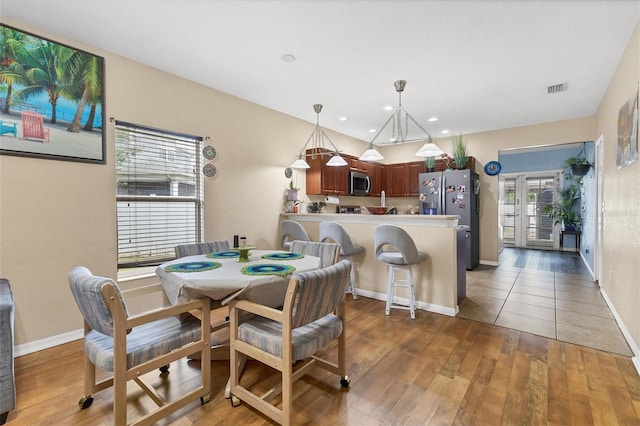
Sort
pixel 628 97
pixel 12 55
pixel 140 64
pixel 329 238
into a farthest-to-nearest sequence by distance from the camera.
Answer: pixel 329 238, pixel 140 64, pixel 628 97, pixel 12 55

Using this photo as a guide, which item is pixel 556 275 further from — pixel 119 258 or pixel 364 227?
pixel 119 258

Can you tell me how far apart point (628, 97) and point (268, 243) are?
4241mm

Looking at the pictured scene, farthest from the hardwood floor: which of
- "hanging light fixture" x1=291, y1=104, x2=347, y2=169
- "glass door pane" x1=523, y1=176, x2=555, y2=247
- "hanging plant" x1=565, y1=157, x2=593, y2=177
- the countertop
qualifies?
"glass door pane" x1=523, y1=176, x2=555, y2=247

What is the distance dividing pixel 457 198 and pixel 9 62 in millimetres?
5877

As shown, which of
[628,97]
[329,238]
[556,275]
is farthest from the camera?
[556,275]

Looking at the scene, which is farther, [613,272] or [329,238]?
[329,238]

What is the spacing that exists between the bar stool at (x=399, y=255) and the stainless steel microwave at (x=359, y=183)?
2.63 m

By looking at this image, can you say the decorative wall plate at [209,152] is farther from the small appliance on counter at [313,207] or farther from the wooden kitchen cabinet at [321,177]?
the small appliance on counter at [313,207]

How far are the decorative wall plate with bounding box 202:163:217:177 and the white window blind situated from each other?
0.08 meters

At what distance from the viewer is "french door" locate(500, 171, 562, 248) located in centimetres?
764

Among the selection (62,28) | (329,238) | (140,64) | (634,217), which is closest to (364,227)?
(329,238)

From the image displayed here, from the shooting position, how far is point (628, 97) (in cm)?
263

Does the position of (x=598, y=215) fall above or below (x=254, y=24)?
below

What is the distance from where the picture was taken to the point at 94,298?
1.44 meters
